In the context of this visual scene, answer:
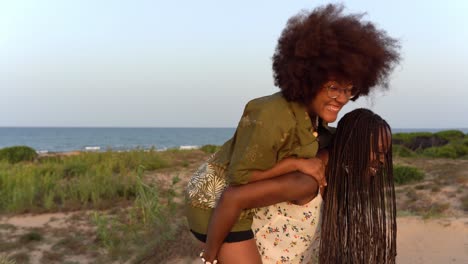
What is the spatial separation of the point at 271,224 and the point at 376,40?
34.2 inches

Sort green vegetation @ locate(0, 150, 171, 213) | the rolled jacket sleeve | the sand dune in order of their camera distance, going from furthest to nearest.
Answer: green vegetation @ locate(0, 150, 171, 213) → the sand dune → the rolled jacket sleeve

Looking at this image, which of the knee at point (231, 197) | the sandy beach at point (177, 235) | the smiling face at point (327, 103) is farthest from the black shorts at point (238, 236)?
the sandy beach at point (177, 235)

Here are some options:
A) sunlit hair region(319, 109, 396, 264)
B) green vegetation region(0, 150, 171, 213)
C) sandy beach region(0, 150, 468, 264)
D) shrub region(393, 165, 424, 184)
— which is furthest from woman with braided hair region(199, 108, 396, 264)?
shrub region(393, 165, 424, 184)

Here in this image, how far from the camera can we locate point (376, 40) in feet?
6.63

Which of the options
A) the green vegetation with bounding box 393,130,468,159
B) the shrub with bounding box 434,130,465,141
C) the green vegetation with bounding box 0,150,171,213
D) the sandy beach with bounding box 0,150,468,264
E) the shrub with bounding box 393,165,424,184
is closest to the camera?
the sandy beach with bounding box 0,150,468,264

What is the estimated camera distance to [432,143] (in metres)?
21.5

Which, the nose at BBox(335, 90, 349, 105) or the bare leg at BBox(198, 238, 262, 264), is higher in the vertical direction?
the nose at BBox(335, 90, 349, 105)

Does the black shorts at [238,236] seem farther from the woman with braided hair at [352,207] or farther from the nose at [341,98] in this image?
the nose at [341,98]

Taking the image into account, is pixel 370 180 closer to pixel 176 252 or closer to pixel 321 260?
pixel 321 260

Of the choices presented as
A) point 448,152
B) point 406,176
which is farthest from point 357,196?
point 448,152

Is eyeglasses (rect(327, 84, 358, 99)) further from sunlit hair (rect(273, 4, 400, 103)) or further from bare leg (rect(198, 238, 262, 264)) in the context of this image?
bare leg (rect(198, 238, 262, 264))

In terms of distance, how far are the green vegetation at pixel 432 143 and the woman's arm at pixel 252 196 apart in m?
14.8

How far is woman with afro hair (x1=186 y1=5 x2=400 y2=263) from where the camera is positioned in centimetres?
189

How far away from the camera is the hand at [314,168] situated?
1.98 meters
